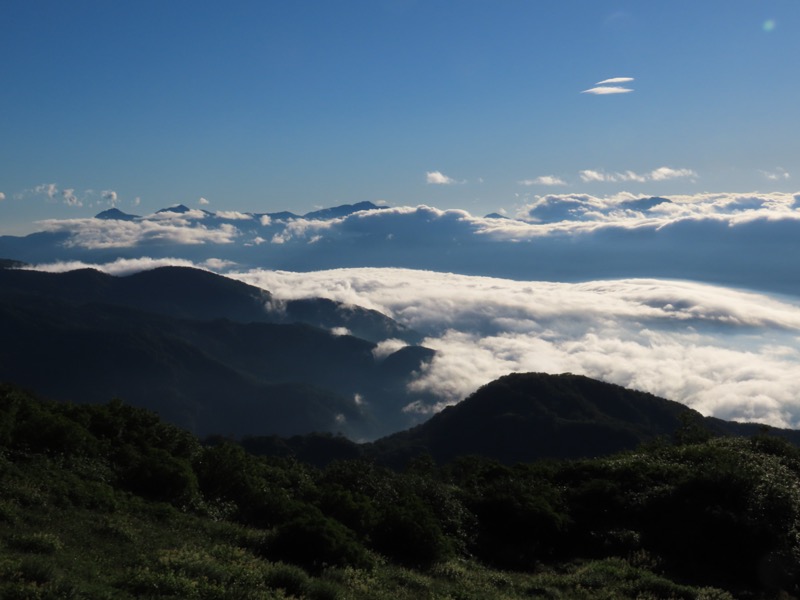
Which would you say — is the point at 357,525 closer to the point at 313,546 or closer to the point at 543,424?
the point at 313,546

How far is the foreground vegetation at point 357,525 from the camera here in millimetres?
16234

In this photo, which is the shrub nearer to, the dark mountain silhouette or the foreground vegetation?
the foreground vegetation

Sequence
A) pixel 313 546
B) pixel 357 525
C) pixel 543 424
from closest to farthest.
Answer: pixel 313 546, pixel 357 525, pixel 543 424

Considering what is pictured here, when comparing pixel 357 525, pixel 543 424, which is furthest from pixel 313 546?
pixel 543 424

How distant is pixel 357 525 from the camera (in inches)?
967

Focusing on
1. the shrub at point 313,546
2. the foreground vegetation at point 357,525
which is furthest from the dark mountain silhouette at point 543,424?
the shrub at point 313,546

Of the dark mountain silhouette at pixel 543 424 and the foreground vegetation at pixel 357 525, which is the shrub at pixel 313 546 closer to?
the foreground vegetation at pixel 357 525

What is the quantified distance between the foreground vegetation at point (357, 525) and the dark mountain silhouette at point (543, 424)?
8021 centimetres

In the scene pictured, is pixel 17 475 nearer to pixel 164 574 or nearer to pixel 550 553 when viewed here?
pixel 164 574

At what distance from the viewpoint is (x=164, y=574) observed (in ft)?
49.3

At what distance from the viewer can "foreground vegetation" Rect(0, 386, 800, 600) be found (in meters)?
16.2

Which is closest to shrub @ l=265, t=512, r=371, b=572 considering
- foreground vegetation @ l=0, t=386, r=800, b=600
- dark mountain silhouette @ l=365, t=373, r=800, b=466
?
foreground vegetation @ l=0, t=386, r=800, b=600

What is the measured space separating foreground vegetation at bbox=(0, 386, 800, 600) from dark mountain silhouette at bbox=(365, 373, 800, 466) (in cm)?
8021

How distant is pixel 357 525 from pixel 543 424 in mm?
103243
